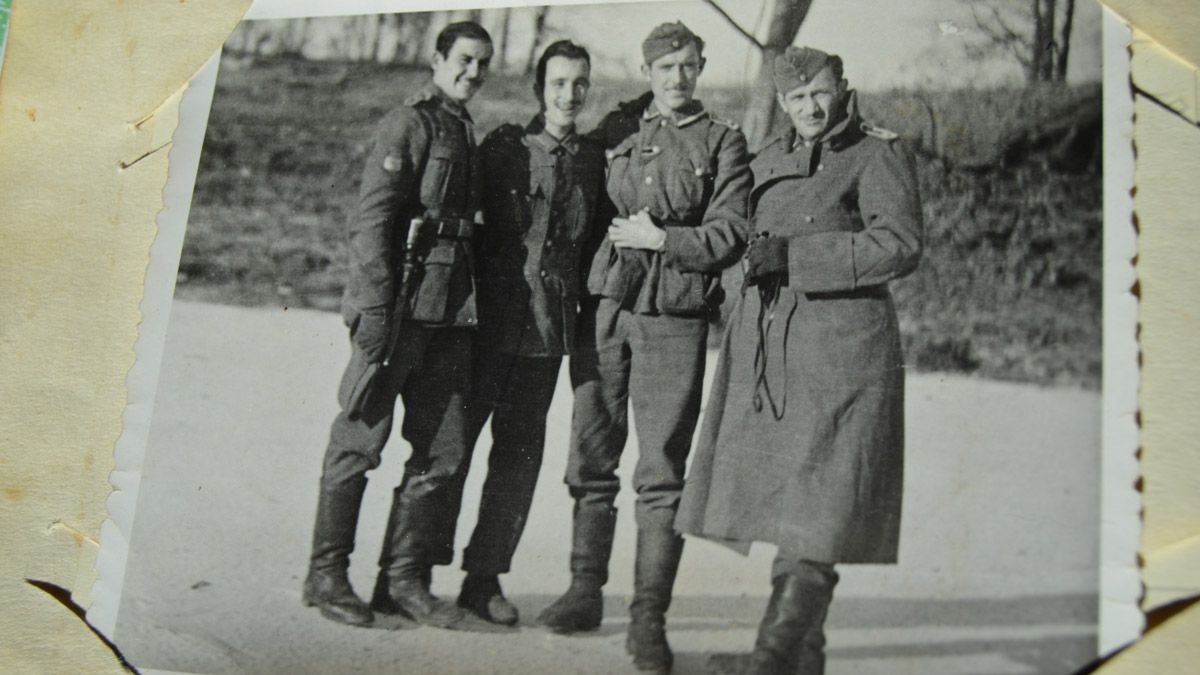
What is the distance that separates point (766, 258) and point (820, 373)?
0.32m

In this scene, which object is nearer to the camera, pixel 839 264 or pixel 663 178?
pixel 839 264

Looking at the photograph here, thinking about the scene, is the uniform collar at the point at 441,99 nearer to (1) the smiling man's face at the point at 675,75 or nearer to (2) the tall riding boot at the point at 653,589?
(1) the smiling man's face at the point at 675,75

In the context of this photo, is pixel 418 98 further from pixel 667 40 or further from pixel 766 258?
pixel 766 258

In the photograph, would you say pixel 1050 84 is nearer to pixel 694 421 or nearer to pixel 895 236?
pixel 895 236

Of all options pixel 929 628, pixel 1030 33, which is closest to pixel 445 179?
pixel 1030 33

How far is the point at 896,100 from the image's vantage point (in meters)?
2.76

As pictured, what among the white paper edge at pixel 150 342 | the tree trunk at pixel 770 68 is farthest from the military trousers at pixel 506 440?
the white paper edge at pixel 150 342

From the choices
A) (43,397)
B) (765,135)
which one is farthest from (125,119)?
(765,135)

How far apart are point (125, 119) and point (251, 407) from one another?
100 centimetres

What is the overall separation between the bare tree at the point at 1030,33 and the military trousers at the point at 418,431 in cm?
159

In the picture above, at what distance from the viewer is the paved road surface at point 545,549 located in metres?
2.46

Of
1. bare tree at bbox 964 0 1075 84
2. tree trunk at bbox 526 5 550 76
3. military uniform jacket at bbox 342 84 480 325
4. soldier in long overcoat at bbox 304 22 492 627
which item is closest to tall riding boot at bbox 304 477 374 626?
soldier in long overcoat at bbox 304 22 492 627

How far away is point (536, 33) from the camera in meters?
3.02

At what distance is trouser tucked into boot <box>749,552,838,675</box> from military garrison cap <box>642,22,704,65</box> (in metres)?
1.37
